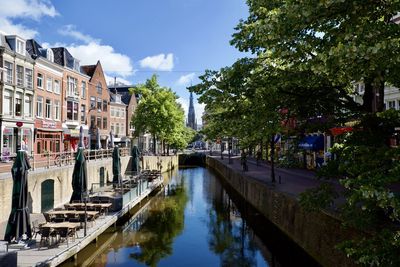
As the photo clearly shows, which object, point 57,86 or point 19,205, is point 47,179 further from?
point 57,86

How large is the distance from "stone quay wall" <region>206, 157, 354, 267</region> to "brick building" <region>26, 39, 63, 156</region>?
22158mm

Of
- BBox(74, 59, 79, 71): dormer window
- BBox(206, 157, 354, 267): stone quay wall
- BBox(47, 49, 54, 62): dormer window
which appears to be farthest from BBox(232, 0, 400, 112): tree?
BBox(74, 59, 79, 71): dormer window

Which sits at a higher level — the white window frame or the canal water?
the white window frame

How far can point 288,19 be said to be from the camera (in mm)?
6863

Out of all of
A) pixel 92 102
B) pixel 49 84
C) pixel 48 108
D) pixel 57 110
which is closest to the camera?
pixel 49 84

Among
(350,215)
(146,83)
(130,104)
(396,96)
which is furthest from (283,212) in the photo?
(130,104)

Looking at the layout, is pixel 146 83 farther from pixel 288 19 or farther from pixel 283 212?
pixel 288 19

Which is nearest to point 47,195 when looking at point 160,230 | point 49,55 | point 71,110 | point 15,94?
point 160,230

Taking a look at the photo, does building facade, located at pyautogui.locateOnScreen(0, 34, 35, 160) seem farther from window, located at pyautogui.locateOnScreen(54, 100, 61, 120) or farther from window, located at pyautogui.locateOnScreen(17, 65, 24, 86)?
window, located at pyautogui.locateOnScreen(54, 100, 61, 120)

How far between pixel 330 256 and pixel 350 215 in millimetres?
5235

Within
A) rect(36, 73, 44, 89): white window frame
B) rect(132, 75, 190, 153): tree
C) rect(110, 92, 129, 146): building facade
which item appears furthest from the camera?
rect(110, 92, 129, 146): building facade

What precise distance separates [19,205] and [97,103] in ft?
133

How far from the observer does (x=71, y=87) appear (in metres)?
42.9

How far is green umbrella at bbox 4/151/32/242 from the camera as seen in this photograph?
12.5 metres
